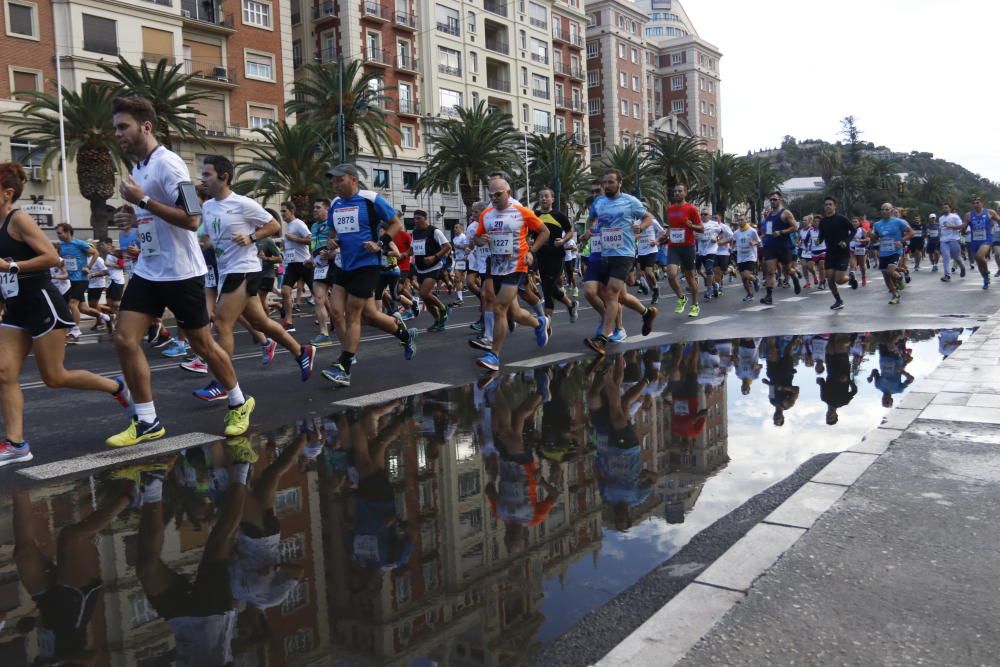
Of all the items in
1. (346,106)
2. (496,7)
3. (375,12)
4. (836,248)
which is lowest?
(836,248)

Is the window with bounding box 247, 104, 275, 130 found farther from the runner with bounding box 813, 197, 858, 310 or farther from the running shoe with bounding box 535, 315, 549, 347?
the running shoe with bounding box 535, 315, 549, 347

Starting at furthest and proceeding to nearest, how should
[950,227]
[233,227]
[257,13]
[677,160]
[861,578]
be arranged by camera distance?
[677,160] → [257,13] → [950,227] → [233,227] → [861,578]

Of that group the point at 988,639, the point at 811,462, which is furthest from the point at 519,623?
the point at 811,462

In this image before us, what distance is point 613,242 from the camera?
9852 millimetres

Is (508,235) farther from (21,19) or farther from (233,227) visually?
(21,19)

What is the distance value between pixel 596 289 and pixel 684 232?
16.0 ft

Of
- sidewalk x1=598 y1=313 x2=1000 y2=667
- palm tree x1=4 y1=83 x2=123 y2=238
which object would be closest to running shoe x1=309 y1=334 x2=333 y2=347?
sidewalk x1=598 y1=313 x2=1000 y2=667

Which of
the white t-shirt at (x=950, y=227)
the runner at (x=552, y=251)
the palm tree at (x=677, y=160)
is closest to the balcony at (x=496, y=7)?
the palm tree at (x=677, y=160)

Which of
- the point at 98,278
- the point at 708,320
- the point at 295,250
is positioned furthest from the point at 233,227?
the point at 98,278

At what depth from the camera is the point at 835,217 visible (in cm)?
1516

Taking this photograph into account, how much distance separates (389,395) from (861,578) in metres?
4.68

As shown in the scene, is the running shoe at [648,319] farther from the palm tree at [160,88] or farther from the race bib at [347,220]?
the palm tree at [160,88]

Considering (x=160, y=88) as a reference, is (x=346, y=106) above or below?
above

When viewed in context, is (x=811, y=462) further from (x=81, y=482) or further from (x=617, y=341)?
(x=617, y=341)
